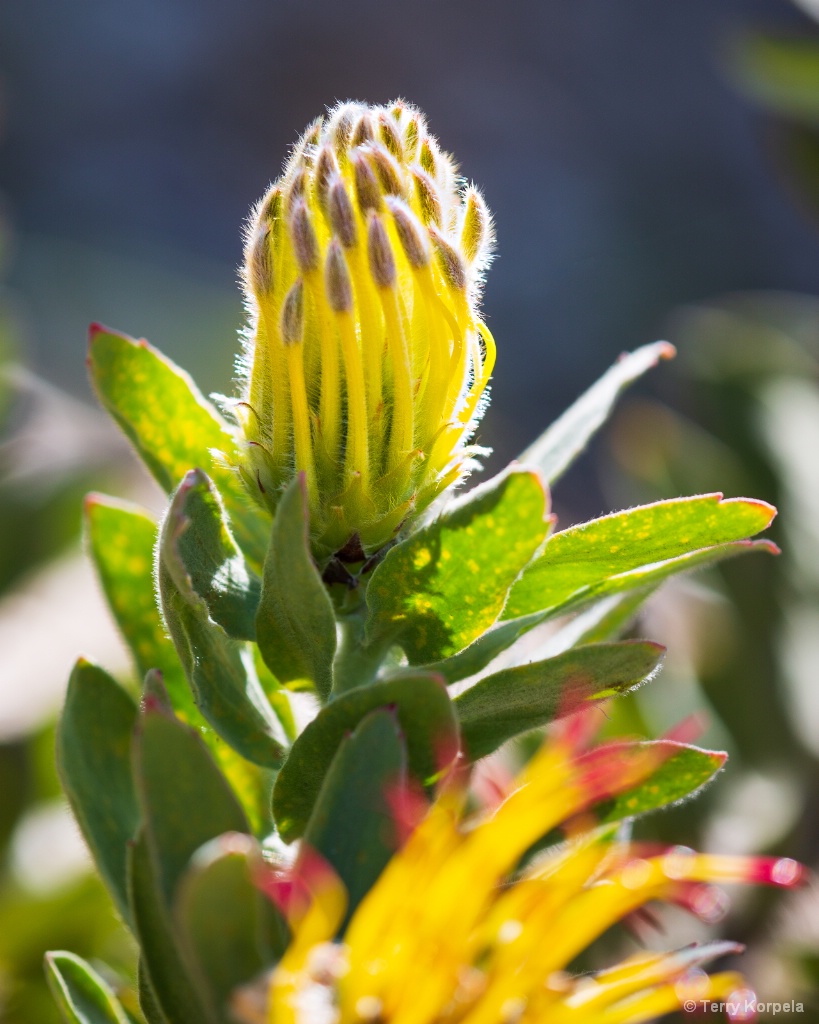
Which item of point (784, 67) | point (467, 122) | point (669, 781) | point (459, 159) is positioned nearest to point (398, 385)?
point (669, 781)

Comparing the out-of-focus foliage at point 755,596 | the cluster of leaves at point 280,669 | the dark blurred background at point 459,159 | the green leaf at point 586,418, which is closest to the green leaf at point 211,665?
the cluster of leaves at point 280,669

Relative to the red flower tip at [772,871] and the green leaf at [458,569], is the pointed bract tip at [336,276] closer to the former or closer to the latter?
the green leaf at [458,569]

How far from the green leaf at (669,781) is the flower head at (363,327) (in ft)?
0.60

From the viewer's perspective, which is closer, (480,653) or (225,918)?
(225,918)

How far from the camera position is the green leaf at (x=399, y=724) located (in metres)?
0.49

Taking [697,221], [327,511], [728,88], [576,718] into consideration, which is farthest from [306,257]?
[728,88]

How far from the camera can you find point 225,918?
1.41 feet

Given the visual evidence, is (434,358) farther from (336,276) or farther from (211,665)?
(211,665)

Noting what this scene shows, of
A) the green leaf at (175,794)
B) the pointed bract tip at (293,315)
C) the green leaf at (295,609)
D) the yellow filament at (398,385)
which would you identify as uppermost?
the pointed bract tip at (293,315)

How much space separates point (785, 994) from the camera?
0.99 m

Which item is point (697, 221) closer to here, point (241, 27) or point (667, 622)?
point (241, 27)

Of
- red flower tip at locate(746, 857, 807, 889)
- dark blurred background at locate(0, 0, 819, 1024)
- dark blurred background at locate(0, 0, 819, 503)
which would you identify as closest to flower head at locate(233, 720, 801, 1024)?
red flower tip at locate(746, 857, 807, 889)

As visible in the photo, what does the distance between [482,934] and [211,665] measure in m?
0.19

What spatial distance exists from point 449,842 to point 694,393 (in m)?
1.27
